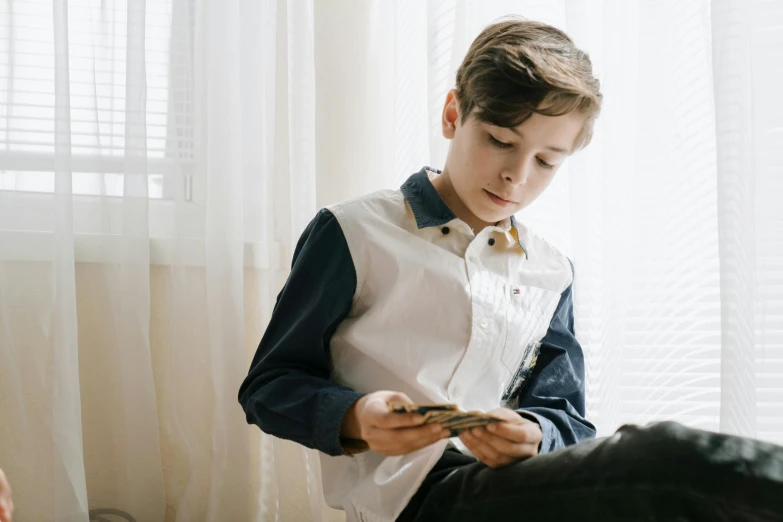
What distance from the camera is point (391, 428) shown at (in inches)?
30.1

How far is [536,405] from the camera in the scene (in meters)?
1.03

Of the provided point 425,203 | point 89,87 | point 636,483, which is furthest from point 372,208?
point 89,87

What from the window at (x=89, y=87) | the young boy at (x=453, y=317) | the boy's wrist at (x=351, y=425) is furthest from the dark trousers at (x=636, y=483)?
the window at (x=89, y=87)

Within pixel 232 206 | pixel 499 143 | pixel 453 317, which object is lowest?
pixel 453 317

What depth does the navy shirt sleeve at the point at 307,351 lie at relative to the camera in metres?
0.86

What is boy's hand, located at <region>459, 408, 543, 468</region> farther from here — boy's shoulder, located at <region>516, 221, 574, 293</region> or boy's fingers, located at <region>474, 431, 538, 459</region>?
boy's shoulder, located at <region>516, 221, 574, 293</region>

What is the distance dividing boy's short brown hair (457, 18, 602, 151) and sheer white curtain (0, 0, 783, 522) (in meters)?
0.22


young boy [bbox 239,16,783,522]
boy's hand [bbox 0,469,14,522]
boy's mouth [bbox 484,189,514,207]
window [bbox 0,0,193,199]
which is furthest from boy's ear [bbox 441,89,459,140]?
boy's hand [bbox 0,469,14,522]

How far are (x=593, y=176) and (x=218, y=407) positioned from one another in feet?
2.34

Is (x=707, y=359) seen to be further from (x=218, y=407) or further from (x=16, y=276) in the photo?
(x=16, y=276)

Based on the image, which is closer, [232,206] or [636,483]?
[636,483]

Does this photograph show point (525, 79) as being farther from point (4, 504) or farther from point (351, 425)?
point (4, 504)

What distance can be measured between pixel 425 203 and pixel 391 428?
355 millimetres

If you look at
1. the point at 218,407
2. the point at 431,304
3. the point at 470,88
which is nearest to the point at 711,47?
the point at 470,88
